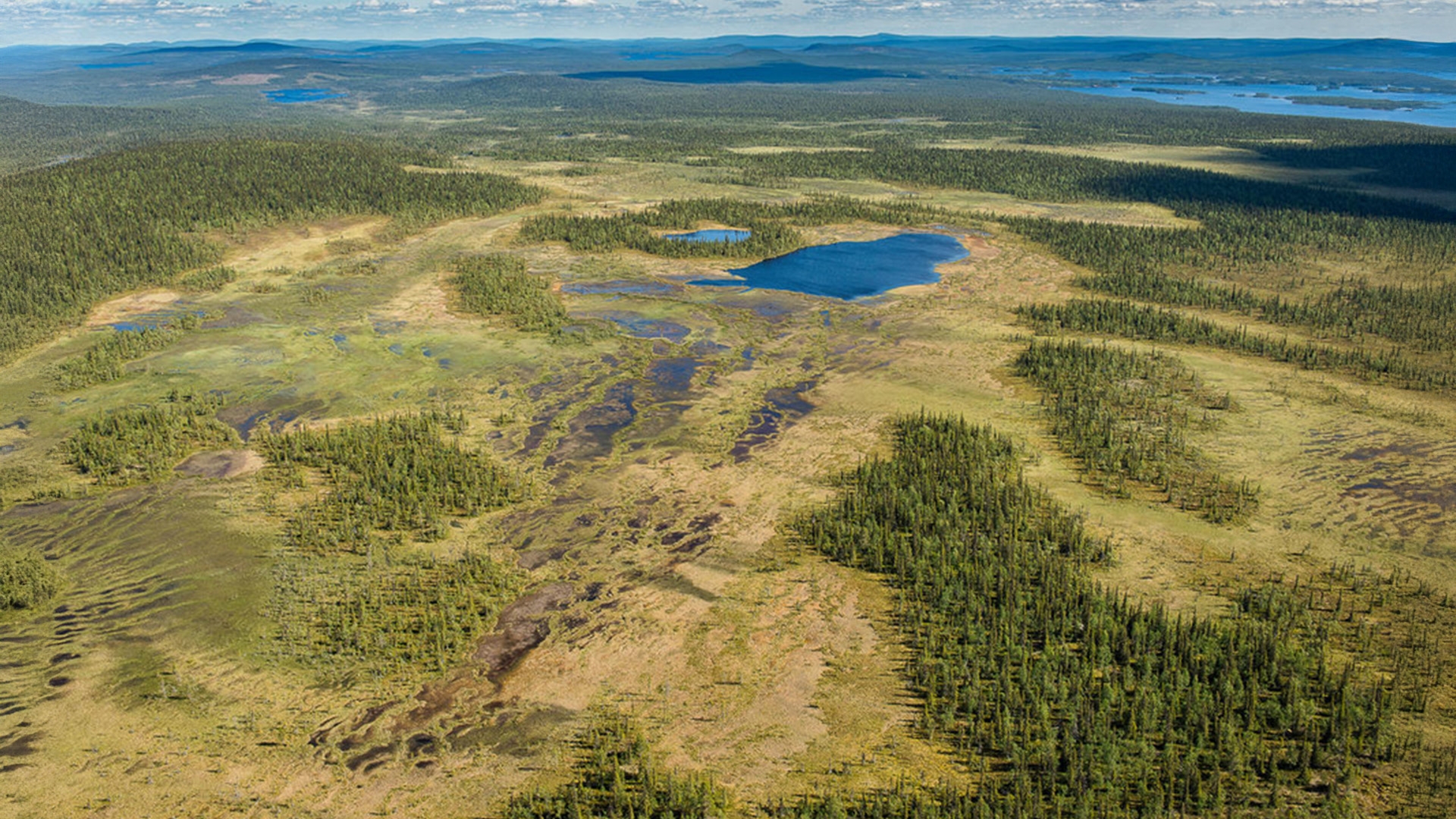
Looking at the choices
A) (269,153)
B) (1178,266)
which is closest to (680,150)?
(269,153)

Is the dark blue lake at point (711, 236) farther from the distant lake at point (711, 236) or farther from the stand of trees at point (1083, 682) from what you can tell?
the stand of trees at point (1083, 682)

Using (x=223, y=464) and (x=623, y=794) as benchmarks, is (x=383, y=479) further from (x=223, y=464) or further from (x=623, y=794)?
(x=623, y=794)

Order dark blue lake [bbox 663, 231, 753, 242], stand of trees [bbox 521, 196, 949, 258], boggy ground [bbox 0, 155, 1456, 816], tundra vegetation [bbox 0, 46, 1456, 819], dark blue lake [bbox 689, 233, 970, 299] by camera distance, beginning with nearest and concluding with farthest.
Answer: tundra vegetation [bbox 0, 46, 1456, 819]
boggy ground [bbox 0, 155, 1456, 816]
dark blue lake [bbox 689, 233, 970, 299]
stand of trees [bbox 521, 196, 949, 258]
dark blue lake [bbox 663, 231, 753, 242]

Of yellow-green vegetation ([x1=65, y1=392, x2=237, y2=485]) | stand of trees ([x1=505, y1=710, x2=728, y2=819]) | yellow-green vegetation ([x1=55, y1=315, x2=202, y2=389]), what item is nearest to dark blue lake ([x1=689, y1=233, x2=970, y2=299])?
yellow-green vegetation ([x1=55, y1=315, x2=202, y2=389])

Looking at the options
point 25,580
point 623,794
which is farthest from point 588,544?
point 25,580

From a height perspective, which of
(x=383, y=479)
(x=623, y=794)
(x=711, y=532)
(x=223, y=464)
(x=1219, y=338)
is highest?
(x=1219, y=338)

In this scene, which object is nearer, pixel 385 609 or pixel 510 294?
pixel 385 609

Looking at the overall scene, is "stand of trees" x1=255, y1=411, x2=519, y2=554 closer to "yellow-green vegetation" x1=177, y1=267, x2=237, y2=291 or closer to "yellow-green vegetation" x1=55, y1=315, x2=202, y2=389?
"yellow-green vegetation" x1=55, y1=315, x2=202, y2=389
